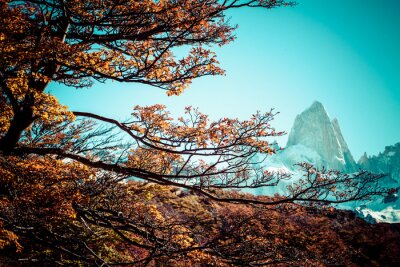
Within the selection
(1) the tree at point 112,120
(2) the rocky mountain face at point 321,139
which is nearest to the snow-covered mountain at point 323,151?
(2) the rocky mountain face at point 321,139

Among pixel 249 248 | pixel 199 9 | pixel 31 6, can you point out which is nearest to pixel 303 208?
pixel 249 248

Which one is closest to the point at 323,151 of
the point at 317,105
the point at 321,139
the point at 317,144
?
the point at 317,144

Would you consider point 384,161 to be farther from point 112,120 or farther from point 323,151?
point 112,120

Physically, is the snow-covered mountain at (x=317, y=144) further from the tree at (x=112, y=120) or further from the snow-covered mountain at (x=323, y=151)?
the tree at (x=112, y=120)

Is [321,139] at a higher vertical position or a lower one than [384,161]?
higher

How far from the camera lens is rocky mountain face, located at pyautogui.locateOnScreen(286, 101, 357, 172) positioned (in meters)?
153

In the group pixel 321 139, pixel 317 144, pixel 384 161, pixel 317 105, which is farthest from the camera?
pixel 317 105

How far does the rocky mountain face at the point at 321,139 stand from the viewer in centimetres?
15338

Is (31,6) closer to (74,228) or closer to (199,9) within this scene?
(199,9)

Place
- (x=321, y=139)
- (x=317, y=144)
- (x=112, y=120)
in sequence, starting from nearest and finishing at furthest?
(x=112, y=120) < (x=317, y=144) < (x=321, y=139)

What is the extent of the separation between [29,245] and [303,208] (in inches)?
297

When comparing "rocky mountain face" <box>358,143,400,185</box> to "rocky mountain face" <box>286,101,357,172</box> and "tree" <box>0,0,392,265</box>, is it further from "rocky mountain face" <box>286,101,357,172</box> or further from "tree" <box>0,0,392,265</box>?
"tree" <box>0,0,392,265</box>

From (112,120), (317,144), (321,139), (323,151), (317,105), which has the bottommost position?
(112,120)

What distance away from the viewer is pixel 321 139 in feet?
521
